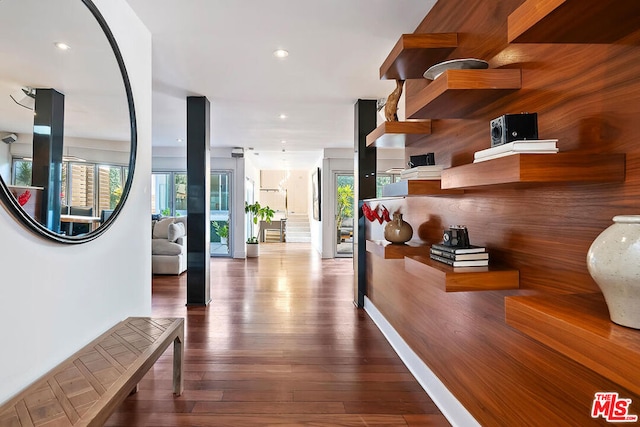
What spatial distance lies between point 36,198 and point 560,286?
6.85 ft

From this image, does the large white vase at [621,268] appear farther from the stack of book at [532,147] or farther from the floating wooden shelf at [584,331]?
the stack of book at [532,147]

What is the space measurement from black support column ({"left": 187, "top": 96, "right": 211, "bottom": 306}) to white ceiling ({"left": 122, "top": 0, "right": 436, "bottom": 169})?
0.29 metres

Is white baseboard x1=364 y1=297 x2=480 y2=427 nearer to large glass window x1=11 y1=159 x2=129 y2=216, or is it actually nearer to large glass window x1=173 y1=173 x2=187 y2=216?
large glass window x1=11 y1=159 x2=129 y2=216

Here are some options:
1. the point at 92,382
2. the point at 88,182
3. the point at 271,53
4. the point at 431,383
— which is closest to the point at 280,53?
the point at 271,53

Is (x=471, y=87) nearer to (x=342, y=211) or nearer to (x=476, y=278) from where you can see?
(x=476, y=278)

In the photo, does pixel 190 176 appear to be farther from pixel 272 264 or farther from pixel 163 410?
pixel 272 264

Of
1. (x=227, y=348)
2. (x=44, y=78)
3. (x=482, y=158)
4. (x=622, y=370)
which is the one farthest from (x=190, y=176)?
(x=622, y=370)

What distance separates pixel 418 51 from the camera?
6.55 ft

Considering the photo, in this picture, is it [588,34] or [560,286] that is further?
[560,286]

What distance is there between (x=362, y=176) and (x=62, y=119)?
304 centimetres

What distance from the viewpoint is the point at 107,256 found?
6.53 feet

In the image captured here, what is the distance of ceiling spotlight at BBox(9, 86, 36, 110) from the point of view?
137 cm

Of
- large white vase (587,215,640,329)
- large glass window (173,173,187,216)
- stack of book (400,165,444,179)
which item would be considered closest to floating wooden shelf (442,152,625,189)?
large white vase (587,215,640,329)

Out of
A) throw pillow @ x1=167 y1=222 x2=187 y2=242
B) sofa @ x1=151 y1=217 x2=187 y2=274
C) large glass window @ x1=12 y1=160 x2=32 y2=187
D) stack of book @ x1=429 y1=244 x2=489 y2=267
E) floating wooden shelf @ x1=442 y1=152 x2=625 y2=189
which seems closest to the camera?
floating wooden shelf @ x1=442 y1=152 x2=625 y2=189
